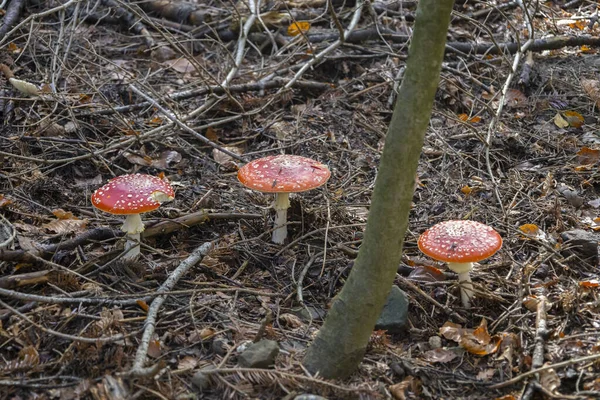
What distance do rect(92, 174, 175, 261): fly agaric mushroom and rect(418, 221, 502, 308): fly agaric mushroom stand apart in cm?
171

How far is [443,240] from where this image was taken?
11.4ft

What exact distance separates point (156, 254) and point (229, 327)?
1039 mm

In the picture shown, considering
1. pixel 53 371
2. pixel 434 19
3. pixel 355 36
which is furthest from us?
pixel 355 36

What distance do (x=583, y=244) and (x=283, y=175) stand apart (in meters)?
2.13

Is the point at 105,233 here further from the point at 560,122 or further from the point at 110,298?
the point at 560,122

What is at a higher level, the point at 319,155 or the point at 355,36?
the point at 355,36

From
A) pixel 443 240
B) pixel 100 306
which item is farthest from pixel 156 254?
pixel 443 240

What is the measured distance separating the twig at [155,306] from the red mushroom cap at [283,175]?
53cm

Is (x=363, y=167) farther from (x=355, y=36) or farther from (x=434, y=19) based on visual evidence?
(x=434, y=19)

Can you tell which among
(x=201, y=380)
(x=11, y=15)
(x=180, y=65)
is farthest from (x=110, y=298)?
(x=11, y=15)

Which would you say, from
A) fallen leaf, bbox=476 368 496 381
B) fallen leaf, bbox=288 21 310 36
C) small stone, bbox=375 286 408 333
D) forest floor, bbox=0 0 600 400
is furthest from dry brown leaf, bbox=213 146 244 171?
fallen leaf, bbox=476 368 496 381

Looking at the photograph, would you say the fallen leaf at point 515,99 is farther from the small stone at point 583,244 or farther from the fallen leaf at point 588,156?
the small stone at point 583,244

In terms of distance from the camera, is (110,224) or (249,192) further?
(249,192)

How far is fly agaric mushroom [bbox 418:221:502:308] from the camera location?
11.1 feet
